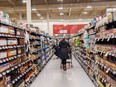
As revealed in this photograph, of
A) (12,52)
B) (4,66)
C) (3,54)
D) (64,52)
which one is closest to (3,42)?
(3,54)

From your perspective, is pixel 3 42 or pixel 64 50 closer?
pixel 3 42

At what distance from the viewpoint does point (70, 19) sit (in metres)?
24.3

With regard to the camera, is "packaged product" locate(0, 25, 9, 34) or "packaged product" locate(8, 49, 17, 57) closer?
"packaged product" locate(0, 25, 9, 34)

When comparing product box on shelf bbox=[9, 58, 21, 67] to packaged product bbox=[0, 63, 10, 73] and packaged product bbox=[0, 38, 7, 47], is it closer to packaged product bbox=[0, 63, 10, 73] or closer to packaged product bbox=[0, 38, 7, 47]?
packaged product bbox=[0, 63, 10, 73]

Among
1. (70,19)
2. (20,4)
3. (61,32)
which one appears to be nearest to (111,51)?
(20,4)

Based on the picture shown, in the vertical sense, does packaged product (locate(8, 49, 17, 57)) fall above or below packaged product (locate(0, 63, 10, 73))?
above

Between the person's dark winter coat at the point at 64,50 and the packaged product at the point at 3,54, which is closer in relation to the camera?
the packaged product at the point at 3,54

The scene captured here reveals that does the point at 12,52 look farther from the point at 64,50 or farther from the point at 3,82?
the point at 64,50

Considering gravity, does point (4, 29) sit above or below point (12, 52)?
above

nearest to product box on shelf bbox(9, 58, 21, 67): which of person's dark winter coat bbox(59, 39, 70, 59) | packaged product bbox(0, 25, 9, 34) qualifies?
packaged product bbox(0, 25, 9, 34)

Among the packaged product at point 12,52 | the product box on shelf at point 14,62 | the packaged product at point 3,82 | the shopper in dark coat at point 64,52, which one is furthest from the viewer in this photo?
the shopper in dark coat at point 64,52

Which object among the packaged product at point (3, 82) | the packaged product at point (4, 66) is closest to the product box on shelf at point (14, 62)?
the packaged product at point (4, 66)

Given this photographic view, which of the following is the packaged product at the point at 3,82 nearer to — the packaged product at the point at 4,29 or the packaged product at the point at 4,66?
the packaged product at the point at 4,66

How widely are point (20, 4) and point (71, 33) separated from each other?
7.30 metres
